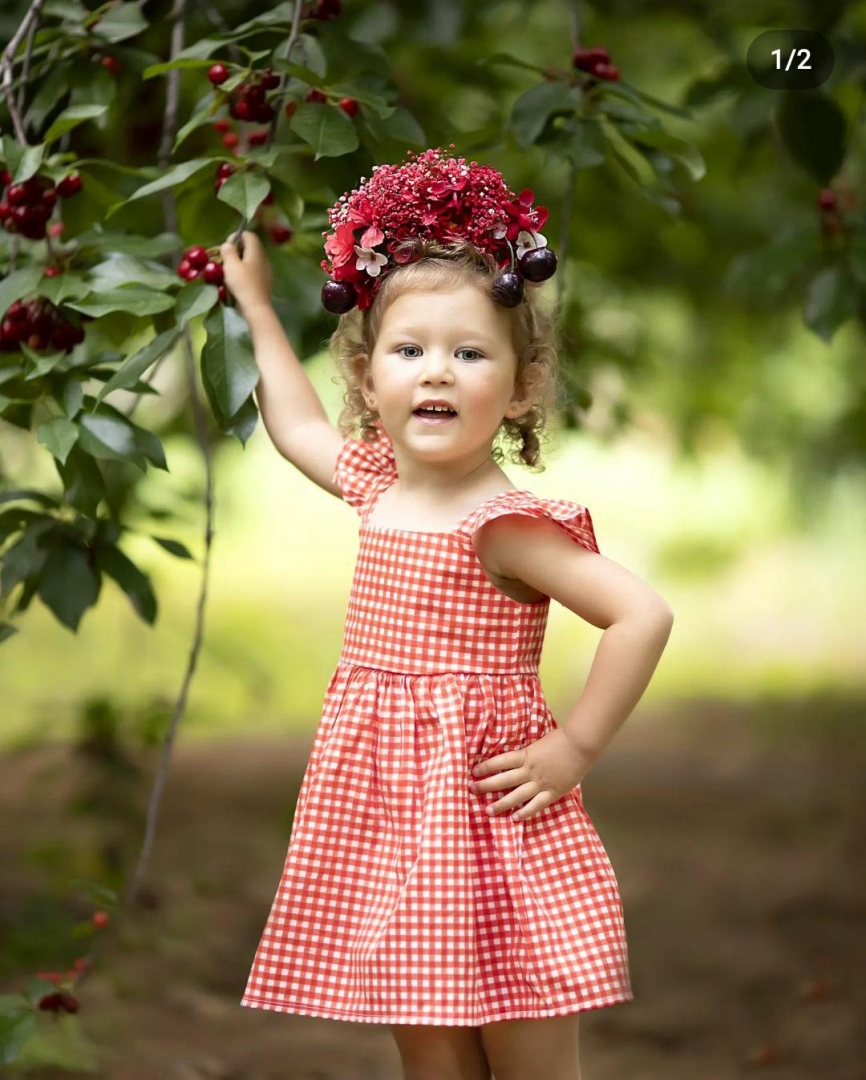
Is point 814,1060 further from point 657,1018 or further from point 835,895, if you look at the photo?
point 835,895

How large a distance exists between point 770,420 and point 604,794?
2446 millimetres

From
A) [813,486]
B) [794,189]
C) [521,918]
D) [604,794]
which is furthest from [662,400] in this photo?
[521,918]

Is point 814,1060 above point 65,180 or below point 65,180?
below

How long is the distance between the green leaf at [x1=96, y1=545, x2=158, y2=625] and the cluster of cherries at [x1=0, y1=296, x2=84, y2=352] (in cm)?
34

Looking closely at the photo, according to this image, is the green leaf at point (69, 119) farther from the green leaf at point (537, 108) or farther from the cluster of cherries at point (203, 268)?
the green leaf at point (537, 108)

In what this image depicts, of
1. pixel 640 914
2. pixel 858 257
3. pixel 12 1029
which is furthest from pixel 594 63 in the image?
pixel 640 914

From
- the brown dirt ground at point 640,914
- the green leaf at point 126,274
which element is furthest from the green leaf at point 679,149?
the brown dirt ground at point 640,914

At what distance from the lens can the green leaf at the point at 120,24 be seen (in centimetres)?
217

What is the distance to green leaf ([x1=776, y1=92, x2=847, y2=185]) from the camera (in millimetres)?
2600

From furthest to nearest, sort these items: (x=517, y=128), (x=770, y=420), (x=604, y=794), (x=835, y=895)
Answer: (x=770, y=420)
(x=604, y=794)
(x=835, y=895)
(x=517, y=128)

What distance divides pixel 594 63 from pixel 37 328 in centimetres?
102

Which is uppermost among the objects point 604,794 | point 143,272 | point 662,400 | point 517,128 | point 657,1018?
point 662,400

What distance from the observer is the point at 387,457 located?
2051mm

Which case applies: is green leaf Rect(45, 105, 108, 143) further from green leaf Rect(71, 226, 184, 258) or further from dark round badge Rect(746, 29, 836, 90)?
dark round badge Rect(746, 29, 836, 90)
